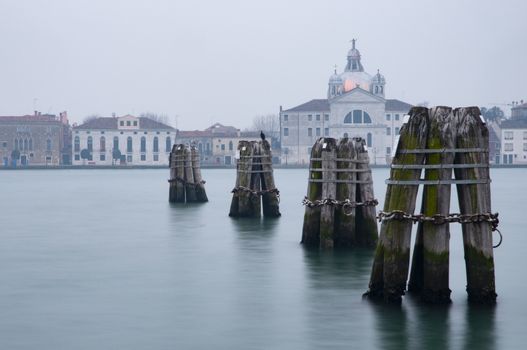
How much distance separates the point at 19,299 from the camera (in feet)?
56.9

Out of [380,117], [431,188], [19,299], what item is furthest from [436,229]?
[380,117]

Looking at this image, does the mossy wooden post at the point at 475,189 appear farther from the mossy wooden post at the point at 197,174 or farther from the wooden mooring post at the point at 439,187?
the mossy wooden post at the point at 197,174

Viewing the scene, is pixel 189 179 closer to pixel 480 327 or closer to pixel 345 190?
pixel 345 190

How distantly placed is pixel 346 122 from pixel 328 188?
16832 cm

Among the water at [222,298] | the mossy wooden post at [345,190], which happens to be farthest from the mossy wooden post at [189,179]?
the mossy wooden post at [345,190]

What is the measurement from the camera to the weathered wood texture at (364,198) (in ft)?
69.7

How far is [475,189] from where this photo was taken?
1459 centimetres

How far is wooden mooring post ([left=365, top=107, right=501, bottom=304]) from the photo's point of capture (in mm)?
14453

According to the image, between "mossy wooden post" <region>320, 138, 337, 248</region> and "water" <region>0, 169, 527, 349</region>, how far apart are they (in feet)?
1.50

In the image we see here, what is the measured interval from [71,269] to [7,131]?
181m

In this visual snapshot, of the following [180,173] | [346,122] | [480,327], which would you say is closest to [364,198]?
[480,327]

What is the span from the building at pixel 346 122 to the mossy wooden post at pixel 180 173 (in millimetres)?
135899

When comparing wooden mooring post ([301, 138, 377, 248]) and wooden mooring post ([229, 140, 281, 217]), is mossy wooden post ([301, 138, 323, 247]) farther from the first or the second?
wooden mooring post ([229, 140, 281, 217])

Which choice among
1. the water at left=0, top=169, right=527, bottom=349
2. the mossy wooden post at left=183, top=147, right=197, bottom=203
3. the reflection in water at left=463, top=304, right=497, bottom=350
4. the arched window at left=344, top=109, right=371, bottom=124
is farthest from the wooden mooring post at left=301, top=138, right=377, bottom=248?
the arched window at left=344, top=109, right=371, bottom=124
